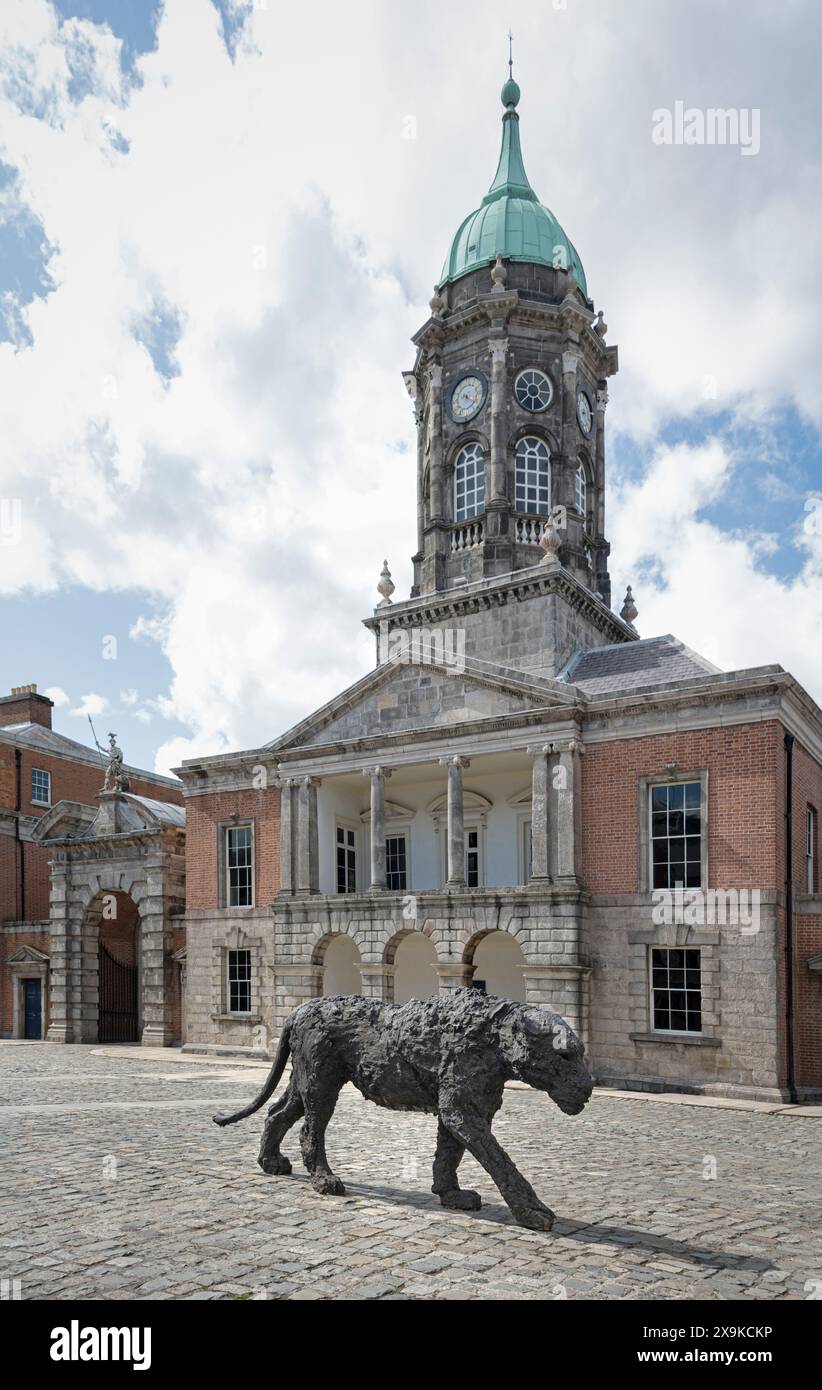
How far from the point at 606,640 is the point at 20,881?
73.9ft

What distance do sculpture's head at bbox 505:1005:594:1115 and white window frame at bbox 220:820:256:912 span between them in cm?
1983

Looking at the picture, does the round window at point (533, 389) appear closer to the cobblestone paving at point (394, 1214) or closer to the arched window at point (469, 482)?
the arched window at point (469, 482)

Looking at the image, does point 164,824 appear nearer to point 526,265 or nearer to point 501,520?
point 501,520

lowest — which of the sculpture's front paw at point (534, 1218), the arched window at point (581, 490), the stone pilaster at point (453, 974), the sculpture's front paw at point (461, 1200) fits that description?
the stone pilaster at point (453, 974)

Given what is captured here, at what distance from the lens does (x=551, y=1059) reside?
9008 mm

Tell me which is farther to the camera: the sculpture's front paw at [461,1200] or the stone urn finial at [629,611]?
the stone urn finial at [629,611]

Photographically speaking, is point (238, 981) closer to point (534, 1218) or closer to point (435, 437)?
point (435, 437)

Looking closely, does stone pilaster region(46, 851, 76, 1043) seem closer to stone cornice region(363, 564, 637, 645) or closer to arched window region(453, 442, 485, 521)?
stone cornice region(363, 564, 637, 645)

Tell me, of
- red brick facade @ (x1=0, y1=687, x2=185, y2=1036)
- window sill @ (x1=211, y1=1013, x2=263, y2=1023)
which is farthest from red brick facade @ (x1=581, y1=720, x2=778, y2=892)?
red brick facade @ (x1=0, y1=687, x2=185, y2=1036)

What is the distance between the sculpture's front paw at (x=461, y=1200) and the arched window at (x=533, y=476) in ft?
76.4

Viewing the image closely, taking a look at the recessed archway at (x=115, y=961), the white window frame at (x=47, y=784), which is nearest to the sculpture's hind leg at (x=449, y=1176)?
the recessed archway at (x=115, y=961)

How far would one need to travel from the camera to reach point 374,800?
84.5 ft

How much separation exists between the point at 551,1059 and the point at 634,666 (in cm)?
1725

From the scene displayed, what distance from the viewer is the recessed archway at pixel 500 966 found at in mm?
27188
